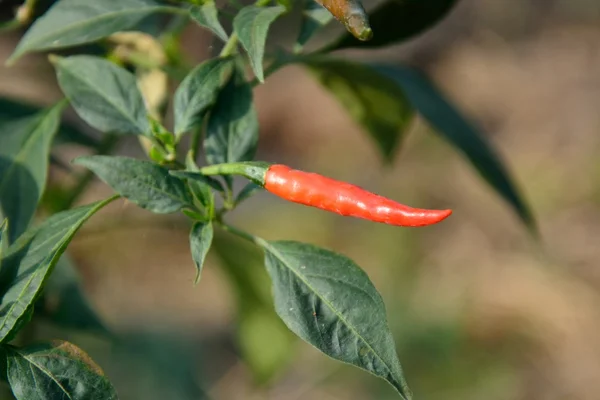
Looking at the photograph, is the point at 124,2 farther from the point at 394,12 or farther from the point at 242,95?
the point at 394,12

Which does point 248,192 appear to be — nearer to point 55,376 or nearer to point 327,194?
point 327,194

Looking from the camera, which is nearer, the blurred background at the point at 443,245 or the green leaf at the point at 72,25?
the green leaf at the point at 72,25

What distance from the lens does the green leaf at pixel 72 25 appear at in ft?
2.78

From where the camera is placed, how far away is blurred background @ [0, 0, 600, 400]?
123 inches

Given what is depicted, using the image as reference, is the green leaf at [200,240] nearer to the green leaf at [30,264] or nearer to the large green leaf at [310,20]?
the green leaf at [30,264]

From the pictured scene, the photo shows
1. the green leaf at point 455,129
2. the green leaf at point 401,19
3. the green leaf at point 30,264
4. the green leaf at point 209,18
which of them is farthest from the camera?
the green leaf at point 455,129

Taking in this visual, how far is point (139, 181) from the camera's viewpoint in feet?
2.40

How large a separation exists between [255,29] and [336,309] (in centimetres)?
26

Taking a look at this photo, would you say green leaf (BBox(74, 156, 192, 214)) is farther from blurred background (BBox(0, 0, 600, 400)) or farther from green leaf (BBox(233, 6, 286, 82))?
blurred background (BBox(0, 0, 600, 400))

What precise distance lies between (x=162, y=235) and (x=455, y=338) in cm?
178

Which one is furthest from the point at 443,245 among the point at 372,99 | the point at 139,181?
the point at 139,181

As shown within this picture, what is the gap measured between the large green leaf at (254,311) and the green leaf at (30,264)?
785 millimetres

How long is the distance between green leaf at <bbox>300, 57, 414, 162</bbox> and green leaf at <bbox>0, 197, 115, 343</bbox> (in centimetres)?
63

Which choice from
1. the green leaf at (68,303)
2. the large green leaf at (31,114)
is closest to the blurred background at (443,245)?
the large green leaf at (31,114)
